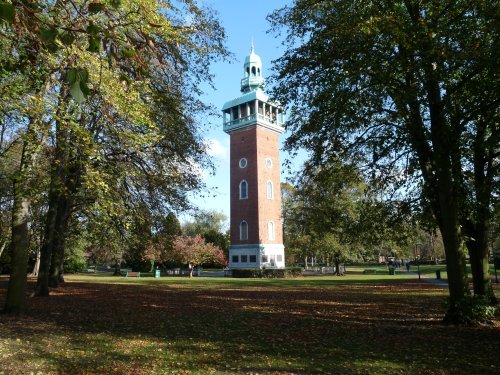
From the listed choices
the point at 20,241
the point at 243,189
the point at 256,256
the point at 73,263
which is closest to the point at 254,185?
the point at 243,189

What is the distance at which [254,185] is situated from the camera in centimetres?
5175

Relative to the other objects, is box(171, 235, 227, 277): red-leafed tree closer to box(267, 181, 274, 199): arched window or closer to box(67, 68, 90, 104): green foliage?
box(267, 181, 274, 199): arched window

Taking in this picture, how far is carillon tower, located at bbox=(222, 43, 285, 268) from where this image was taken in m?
50.6

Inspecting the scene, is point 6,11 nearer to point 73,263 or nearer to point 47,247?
point 47,247

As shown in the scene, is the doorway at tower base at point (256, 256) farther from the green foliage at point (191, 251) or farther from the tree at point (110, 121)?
the tree at point (110, 121)

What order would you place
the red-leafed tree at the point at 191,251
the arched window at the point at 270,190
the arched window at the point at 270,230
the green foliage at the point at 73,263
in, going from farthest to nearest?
1. the arched window at the point at 270,190
2. the green foliage at the point at 73,263
3. the arched window at the point at 270,230
4. the red-leafed tree at the point at 191,251

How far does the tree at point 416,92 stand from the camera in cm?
→ 975

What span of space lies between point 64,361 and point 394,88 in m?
9.58

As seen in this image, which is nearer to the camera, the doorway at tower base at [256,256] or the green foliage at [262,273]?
the green foliage at [262,273]

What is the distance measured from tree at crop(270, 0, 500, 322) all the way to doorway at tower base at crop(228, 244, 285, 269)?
3693cm

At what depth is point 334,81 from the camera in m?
10.9

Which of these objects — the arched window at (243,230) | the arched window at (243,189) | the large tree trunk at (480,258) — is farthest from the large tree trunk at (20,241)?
the arched window at (243,189)

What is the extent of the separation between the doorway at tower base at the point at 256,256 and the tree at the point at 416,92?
1454 inches

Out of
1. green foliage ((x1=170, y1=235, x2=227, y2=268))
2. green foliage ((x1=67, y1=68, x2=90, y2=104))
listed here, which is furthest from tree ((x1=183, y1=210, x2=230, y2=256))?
green foliage ((x1=67, y1=68, x2=90, y2=104))
